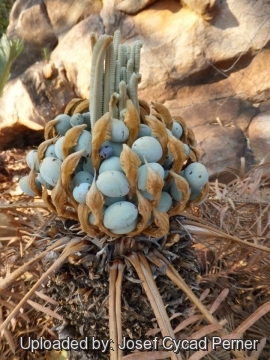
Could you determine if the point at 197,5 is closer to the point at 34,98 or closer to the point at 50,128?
the point at 34,98

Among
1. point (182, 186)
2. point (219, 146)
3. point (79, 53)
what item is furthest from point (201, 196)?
point (79, 53)

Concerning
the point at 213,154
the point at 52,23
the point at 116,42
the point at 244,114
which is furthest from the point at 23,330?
the point at 52,23

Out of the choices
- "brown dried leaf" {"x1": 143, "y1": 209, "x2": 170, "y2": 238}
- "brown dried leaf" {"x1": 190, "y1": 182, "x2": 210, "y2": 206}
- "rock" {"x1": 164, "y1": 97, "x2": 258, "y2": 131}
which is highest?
"brown dried leaf" {"x1": 143, "y1": 209, "x2": 170, "y2": 238}

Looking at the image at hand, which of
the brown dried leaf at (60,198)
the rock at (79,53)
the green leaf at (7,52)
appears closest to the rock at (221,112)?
the rock at (79,53)

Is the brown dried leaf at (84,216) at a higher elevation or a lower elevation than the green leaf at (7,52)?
higher

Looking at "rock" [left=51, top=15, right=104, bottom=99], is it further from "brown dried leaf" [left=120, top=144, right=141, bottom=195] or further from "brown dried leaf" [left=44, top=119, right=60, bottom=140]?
"brown dried leaf" [left=120, top=144, right=141, bottom=195]

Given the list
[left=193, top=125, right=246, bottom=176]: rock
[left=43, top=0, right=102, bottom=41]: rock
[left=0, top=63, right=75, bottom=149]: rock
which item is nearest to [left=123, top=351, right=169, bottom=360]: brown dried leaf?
[left=193, top=125, right=246, bottom=176]: rock

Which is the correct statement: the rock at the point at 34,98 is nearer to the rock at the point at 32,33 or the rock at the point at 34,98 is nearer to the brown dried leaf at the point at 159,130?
the rock at the point at 32,33
